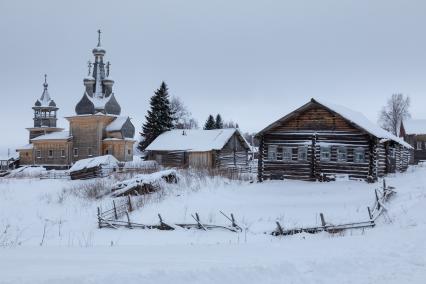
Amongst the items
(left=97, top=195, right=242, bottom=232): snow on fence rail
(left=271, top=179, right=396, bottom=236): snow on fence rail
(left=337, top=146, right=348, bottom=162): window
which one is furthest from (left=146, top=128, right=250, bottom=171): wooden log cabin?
(left=271, top=179, right=396, bottom=236): snow on fence rail

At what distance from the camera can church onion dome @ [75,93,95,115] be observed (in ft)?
171

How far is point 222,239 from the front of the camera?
16.3 meters

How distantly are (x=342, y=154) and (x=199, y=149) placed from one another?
17196mm

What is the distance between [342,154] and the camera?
28.2 meters

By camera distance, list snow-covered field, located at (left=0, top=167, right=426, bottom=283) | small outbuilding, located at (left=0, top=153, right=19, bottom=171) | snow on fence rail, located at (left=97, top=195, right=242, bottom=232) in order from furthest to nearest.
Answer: small outbuilding, located at (left=0, top=153, right=19, bottom=171) < snow on fence rail, located at (left=97, top=195, right=242, bottom=232) < snow-covered field, located at (left=0, top=167, right=426, bottom=283)

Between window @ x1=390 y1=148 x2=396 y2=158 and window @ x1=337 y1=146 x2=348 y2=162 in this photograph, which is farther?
window @ x1=390 y1=148 x2=396 y2=158

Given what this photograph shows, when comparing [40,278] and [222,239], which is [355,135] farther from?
[40,278]

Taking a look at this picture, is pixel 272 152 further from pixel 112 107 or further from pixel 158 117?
pixel 112 107

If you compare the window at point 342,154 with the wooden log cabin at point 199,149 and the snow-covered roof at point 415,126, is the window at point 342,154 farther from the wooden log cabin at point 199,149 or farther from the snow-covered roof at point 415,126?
the snow-covered roof at point 415,126

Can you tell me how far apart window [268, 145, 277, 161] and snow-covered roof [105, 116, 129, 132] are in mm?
26077

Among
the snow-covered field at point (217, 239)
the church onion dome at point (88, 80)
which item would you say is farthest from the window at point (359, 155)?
the church onion dome at point (88, 80)

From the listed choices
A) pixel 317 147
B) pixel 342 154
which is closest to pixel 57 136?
pixel 317 147

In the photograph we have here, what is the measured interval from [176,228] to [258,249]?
27.8 feet

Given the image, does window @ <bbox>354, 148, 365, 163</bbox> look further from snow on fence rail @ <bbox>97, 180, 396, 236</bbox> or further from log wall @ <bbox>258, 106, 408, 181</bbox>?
snow on fence rail @ <bbox>97, 180, 396, 236</bbox>
